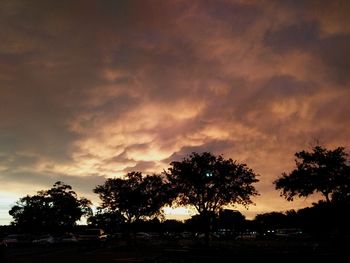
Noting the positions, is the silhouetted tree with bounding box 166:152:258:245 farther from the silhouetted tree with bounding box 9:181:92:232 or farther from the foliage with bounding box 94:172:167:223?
the silhouetted tree with bounding box 9:181:92:232

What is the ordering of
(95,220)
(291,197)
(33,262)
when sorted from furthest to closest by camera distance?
(95,220)
(291,197)
(33,262)

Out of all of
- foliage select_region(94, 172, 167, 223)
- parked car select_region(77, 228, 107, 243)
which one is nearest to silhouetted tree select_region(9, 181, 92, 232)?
foliage select_region(94, 172, 167, 223)

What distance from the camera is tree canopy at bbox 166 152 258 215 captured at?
182 ft

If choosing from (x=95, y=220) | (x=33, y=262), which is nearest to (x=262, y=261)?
(x=33, y=262)

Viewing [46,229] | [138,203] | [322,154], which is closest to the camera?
[322,154]

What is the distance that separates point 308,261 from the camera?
29719 millimetres

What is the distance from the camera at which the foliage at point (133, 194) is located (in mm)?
77375

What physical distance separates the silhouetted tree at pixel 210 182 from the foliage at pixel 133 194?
719 inches

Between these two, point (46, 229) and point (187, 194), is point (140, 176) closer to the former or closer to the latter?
point (187, 194)

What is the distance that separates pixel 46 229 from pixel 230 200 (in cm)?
7825

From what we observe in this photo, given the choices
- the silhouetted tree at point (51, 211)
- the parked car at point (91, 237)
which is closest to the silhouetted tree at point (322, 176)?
the parked car at point (91, 237)

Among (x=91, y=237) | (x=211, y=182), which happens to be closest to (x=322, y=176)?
(x=211, y=182)

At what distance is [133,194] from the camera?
77.4 metres

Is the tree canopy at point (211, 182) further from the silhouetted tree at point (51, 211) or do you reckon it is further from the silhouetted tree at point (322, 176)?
the silhouetted tree at point (51, 211)
